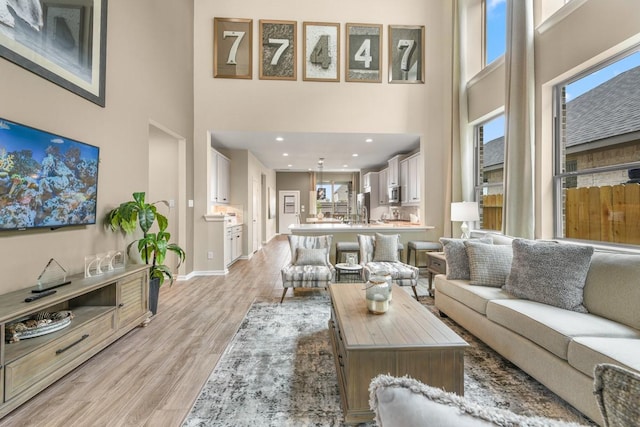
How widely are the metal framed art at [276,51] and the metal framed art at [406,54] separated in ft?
5.86

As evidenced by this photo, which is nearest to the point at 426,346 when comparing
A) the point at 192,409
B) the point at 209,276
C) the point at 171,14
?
the point at 192,409

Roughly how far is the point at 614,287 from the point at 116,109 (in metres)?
4.72

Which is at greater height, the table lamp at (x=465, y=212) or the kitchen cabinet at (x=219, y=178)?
the kitchen cabinet at (x=219, y=178)

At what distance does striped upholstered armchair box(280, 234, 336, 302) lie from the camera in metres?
3.62

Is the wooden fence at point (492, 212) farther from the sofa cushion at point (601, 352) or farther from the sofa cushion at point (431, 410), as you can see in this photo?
the sofa cushion at point (431, 410)

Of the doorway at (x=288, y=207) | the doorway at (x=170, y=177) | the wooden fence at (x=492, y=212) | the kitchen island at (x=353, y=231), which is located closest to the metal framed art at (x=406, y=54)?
the wooden fence at (x=492, y=212)

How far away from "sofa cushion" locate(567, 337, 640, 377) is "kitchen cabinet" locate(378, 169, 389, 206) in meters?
6.07

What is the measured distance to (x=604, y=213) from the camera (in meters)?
2.76

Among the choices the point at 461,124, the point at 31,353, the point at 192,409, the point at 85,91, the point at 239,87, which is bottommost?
the point at 192,409

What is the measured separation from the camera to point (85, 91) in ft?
8.55

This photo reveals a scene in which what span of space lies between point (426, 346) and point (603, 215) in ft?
8.51

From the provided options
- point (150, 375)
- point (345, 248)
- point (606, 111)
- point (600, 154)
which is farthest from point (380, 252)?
point (150, 375)

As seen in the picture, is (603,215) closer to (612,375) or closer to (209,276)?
(612,375)

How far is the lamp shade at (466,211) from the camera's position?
12.9 feet
